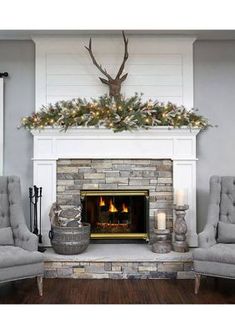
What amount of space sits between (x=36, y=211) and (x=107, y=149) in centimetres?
107

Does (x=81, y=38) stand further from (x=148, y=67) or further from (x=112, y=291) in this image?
(x=112, y=291)

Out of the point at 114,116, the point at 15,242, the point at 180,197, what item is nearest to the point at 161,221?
the point at 180,197

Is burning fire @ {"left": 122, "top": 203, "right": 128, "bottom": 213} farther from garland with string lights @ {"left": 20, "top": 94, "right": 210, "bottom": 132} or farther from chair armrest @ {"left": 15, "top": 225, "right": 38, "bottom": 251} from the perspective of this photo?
chair armrest @ {"left": 15, "top": 225, "right": 38, "bottom": 251}

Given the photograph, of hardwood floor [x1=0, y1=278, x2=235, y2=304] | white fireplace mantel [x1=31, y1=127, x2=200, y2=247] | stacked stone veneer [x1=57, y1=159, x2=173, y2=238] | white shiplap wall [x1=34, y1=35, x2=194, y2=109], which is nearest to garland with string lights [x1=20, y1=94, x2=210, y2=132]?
white fireplace mantel [x1=31, y1=127, x2=200, y2=247]

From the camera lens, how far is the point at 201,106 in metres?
4.45

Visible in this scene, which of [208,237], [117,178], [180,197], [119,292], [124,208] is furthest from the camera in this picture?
[124,208]

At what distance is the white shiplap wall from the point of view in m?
4.38

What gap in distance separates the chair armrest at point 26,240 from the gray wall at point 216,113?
2118mm

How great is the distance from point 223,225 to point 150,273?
871 mm

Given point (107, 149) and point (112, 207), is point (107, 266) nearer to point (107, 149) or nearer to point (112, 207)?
point (112, 207)

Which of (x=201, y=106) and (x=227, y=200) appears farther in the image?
(x=201, y=106)

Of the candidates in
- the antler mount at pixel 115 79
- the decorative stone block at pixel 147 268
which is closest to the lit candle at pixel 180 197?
the decorative stone block at pixel 147 268

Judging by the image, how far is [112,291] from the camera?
10.9 feet
